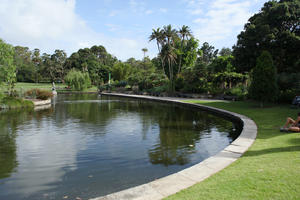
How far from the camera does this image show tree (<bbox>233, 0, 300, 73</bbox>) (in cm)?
1869

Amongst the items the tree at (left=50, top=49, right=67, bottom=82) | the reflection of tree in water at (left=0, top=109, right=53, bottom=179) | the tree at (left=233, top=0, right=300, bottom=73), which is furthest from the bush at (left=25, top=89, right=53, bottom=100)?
the tree at (left=50, top=49, right=67, bottom=82)

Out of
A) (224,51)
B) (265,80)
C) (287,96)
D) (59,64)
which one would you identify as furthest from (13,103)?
(224,51)

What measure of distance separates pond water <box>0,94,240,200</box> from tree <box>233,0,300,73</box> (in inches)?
414

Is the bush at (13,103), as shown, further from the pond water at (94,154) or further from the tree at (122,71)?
the tree at (122,71)

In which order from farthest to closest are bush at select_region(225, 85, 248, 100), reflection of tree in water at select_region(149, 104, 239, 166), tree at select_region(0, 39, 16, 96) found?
bush at select_region(225, 85, 248, 100)
tree at select_region(0, 39, 16, 96)
reflection of tree in water at select_region(149, 104, 239, 166)

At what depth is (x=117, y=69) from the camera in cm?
6681

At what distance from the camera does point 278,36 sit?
1920cm

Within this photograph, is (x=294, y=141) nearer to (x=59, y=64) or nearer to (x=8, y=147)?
(x=8, y=147)

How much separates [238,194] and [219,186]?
1.28ft

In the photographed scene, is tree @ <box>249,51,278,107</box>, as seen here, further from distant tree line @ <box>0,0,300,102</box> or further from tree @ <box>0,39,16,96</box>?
tree @ <box>0,39,16,96</box>

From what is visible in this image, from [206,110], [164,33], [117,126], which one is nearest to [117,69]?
[164,33]

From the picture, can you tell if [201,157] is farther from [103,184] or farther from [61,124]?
[61,124]

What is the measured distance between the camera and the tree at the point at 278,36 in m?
18.7

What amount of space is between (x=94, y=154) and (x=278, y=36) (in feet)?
59.4
